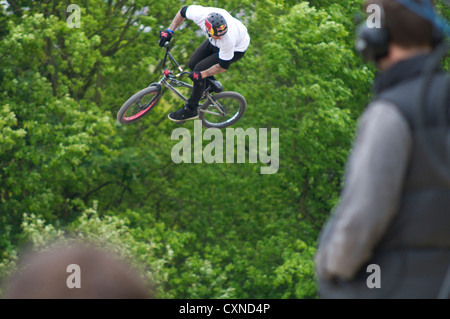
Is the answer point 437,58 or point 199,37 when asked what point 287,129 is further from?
point 437,58

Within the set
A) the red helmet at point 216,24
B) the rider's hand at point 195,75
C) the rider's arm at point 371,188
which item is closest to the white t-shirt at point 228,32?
the red helmet at point 216,24

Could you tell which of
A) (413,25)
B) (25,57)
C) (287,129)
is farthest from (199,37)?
(413,25)

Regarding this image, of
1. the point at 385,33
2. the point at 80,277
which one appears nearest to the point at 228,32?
the point at 385,33

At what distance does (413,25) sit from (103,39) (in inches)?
633

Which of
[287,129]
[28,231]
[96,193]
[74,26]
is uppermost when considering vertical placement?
[74,26]

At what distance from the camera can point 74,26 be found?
14.3 m

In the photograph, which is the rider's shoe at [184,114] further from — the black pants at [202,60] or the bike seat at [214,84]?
the bike seat at [214,84]

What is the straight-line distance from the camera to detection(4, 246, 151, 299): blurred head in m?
1.15

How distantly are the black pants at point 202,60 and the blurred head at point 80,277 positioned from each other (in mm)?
6142

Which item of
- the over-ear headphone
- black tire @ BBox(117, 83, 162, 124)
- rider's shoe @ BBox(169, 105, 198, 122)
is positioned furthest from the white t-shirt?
the over-ear headphone

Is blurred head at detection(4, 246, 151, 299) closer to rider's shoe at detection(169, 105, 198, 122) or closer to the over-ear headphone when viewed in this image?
the over-ear headphone

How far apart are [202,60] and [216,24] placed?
0.76 m

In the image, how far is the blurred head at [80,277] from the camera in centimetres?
115

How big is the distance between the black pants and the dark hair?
208 inches
